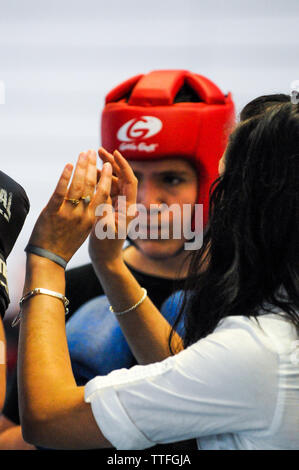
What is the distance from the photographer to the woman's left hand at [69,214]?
102 cm

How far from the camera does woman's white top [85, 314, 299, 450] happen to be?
837 mm

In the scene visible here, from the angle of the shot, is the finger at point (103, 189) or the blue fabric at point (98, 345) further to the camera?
the blue fabric at point (98, 345)

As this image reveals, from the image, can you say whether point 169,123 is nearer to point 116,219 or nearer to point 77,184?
point 116,219

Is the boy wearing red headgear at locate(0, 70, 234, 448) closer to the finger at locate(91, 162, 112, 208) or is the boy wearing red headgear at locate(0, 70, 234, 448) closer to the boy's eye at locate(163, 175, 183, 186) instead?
the boy's eye at locate(163, 175, 183, 186)

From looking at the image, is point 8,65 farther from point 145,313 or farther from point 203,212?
point 145,313

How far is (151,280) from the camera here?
1.76 metres

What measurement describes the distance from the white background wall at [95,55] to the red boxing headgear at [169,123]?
0.55 meters

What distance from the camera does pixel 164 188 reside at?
1716 mm

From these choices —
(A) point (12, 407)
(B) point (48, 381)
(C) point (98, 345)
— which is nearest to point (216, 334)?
(B) point (48, 381)

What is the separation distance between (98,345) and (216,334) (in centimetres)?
65

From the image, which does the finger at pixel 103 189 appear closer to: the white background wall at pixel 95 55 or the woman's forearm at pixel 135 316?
the woman's forearm at pixel 135 316

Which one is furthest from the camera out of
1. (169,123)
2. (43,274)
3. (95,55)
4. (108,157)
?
(95,55)

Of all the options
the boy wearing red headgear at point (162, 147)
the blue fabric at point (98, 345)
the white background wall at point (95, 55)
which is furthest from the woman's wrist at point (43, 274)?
the white background wall at point (95, 55)

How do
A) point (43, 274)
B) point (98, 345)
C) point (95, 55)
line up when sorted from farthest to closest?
point (95, 55) → point (98, 345) → point (43, 274)
